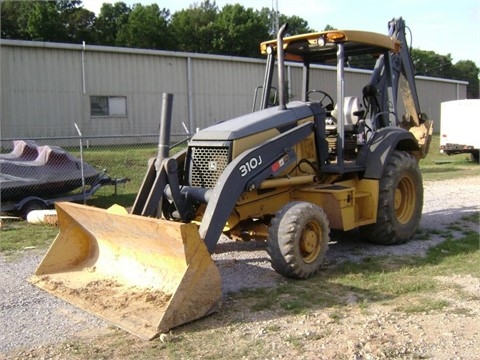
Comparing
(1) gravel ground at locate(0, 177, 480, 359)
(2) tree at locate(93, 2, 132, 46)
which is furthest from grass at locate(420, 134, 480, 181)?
(2) tree at locate(93, 2, 132, 46)

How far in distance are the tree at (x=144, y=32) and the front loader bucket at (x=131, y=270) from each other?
39107 millimetres

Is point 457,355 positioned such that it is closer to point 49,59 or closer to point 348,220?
point 348,220

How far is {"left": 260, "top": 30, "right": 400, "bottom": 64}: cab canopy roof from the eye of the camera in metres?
7.10

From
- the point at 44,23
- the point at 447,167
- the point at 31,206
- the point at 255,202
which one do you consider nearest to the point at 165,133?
the point at 255,202

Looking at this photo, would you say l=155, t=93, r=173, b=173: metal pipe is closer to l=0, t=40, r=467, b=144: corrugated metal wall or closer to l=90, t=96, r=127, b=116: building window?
l=0, t=40, r=467, b=144: corrugated metal wall

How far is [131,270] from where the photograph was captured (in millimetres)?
5656

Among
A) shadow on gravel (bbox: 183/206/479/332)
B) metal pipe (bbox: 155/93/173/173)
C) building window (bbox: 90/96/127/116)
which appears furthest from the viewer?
building window (bbox: 90/96/127/116)

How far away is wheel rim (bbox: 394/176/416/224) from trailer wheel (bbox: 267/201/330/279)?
7.33 feet

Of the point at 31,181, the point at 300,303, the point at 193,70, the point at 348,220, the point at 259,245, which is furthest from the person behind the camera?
the point at 193,70

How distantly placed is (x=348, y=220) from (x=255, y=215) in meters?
1.24

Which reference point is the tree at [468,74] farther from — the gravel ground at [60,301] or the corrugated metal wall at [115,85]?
the gravel ground at [60,301]

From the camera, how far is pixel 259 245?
7.90 meters

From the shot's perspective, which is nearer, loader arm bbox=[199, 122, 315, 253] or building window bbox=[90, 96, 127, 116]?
loader arm bbox=[199, 122, 315, 253]

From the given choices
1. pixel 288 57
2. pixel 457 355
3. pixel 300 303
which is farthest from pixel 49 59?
pixel 457 355
